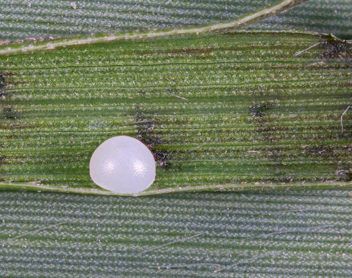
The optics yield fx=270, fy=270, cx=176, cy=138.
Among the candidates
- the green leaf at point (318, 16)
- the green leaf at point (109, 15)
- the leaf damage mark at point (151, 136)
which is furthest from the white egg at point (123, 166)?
the green leaf at point (318, 16)

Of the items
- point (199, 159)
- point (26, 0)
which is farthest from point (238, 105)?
point (26, 0)

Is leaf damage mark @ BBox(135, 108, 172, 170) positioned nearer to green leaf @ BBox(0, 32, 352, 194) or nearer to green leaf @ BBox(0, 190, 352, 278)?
green leaf @ BBox(0, 32, 352, 194)

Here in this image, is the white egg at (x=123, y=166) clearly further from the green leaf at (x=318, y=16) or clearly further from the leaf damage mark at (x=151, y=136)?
the green leaf at (x=318, y=16)

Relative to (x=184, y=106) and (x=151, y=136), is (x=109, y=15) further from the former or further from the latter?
(x=151, y=136)

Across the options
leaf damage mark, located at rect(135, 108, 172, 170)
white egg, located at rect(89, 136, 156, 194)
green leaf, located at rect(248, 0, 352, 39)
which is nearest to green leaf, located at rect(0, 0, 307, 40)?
green leaf, located at rect(248, 0, 352, 39)

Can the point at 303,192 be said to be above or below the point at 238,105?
below

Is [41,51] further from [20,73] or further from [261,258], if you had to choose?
[261,258]

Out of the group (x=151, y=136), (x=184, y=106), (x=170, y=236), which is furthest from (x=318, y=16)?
(x=170, y=236)
